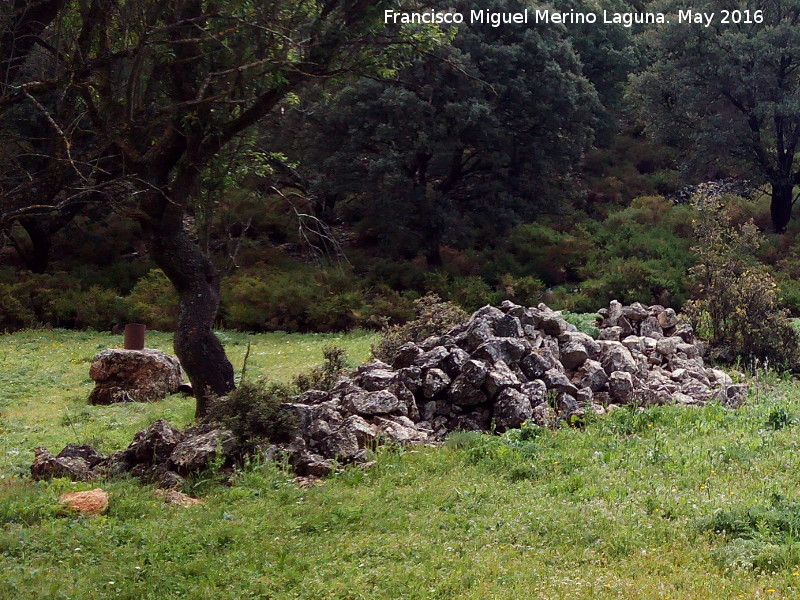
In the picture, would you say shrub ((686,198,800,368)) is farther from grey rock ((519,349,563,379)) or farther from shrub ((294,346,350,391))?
shrub ((294,346,350,391))

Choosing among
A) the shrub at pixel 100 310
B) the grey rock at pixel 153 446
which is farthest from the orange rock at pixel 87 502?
the shrub at pixel 100 310

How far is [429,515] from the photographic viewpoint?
282 inches

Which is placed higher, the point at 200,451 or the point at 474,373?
the point at 474,373

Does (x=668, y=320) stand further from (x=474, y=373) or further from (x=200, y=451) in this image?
(x=200, y=451)

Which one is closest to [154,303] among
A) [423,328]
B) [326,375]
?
[423,328]

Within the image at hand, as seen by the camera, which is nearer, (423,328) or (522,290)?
(423,328)

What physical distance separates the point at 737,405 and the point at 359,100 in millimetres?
18569

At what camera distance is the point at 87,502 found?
7438 mm

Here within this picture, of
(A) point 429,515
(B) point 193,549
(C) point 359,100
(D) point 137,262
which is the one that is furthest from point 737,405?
(D) point 137,262

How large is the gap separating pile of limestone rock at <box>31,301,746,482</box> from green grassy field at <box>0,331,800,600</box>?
1.77ft

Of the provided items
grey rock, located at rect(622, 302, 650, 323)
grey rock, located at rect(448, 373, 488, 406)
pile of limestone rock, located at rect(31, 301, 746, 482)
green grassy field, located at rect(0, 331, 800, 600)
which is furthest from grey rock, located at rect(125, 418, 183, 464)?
grey rock, located at rect(622, 302, 650, 323)

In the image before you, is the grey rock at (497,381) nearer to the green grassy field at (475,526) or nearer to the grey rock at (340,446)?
the green grassy field at (475,526)

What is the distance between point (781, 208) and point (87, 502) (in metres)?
29.1

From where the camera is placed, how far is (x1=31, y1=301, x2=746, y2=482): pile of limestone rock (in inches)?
360
